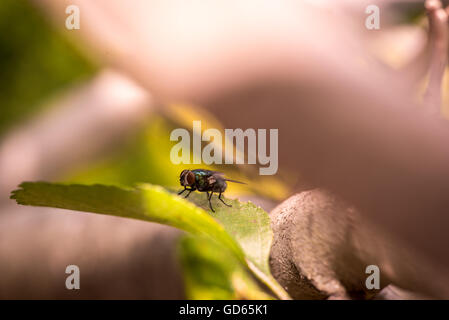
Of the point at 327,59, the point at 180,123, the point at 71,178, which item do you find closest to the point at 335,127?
the point at 327,59

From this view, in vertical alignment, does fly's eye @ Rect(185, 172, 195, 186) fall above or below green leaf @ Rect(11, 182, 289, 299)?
above

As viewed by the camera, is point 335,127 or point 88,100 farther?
point 88,100

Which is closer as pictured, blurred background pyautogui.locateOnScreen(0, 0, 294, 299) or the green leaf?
the green leaf

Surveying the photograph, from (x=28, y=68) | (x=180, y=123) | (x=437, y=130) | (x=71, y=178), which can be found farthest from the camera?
(x=28, y=68)

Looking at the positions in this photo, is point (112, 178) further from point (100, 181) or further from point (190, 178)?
point (190, 178)

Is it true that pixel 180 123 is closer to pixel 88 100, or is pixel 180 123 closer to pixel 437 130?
pixel 437 130
